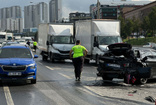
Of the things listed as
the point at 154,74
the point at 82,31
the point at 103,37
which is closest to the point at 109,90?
the point at 154,74

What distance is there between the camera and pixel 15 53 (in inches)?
563

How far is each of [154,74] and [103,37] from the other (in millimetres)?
10062

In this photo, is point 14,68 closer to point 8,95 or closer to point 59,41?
point 8,95

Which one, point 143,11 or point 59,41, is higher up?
point 143,11

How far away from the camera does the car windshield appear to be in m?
14.0

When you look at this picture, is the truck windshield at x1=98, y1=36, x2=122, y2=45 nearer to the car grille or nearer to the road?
the road

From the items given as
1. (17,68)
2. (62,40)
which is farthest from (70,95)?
(62,40)

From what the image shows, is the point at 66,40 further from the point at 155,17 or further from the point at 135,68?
the point at 155,17

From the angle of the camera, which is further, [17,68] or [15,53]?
[15,53]

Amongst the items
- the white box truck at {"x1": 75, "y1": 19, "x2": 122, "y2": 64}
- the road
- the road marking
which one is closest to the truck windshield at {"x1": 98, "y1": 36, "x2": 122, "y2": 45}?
the white box truck at {"x1": 75, "y1": 19, "x2": 122, "y2": 64}

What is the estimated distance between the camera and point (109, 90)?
1172cm

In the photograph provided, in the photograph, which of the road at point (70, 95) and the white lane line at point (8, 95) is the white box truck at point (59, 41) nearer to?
the road at point (70, 95)

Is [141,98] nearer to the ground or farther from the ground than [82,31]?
nearer to the ground

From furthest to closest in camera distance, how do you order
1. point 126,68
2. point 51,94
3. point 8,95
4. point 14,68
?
point 126,68 < point 14,68 < point 51,94 < point 8,95
